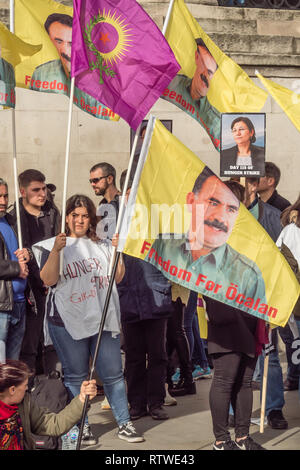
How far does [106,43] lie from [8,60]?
101 cm

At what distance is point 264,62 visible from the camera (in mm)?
12391

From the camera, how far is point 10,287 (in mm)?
7137

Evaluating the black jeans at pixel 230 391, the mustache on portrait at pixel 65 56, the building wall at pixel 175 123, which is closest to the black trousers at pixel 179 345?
the black jeans at pixel 230 391

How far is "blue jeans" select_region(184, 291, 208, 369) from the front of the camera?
9164 mm

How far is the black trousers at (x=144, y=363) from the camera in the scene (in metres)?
7.69

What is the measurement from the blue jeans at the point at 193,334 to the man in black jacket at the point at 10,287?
2.27 meters

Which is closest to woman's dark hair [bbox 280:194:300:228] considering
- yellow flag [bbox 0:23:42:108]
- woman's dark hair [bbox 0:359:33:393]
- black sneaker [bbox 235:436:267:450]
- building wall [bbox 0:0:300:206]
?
black sneaker [bbox 235:436:267:450]

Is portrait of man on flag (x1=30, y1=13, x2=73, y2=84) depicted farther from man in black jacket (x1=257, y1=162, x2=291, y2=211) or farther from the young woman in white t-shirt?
man in black jacket (x1=257, y1=162, x2=291, y2=211)

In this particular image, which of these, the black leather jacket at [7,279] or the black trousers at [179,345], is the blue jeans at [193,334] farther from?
the black leather jacket at [7,279]

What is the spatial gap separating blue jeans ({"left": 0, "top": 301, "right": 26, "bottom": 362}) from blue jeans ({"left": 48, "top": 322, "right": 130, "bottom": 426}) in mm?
366

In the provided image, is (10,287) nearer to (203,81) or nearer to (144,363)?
(144,363)

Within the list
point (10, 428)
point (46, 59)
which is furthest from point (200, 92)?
point (10, 428)

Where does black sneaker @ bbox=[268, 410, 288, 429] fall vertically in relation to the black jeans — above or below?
below
